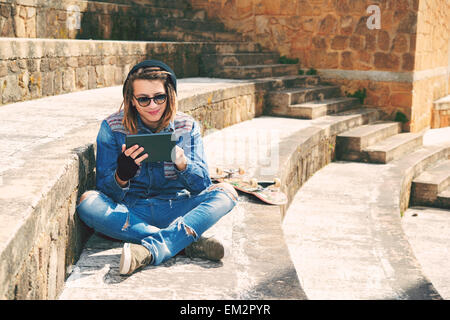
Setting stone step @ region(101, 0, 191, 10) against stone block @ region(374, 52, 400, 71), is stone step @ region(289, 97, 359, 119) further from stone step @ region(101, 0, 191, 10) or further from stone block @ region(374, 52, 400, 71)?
stone step @ region(101, 0, 191, 10)

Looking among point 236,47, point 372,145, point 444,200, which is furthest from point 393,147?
point 236,47

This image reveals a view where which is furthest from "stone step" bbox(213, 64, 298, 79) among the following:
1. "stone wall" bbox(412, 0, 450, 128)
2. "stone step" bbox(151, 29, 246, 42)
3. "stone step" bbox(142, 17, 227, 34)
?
"stone wall" bbox(412, 0, 450, 128)

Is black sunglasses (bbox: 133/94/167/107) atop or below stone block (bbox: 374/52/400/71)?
below

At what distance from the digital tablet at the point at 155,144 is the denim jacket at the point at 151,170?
146 mm

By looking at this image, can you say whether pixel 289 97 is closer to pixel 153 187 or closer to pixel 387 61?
pixel 387 61

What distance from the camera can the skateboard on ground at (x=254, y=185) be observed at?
11.3ft

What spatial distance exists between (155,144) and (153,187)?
1.15 ft

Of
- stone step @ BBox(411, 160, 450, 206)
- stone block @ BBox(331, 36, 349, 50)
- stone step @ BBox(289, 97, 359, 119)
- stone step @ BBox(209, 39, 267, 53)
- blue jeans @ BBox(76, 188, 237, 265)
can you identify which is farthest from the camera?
stone block @ BBox(331, 36, 349, 50)

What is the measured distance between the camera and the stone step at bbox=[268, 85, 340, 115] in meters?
7.20

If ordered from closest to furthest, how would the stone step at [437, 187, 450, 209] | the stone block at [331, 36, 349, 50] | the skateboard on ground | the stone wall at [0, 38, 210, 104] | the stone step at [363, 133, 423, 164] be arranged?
the skateboard on ground < the stone wall at [0, 38, 210, 104] < the stone step at [437, 187, 450, 209] < the stone step at [363, 133, 423, 164] < the stone block at [331, 36, 349, 50]

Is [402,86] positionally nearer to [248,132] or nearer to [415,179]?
[415,179]

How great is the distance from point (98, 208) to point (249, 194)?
50.3 inches

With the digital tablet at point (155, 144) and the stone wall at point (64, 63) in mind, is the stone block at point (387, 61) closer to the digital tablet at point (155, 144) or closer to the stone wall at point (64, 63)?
the stone wall at point (64, 63)

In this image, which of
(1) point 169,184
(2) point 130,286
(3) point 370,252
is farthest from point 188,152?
(3) point 370,252
